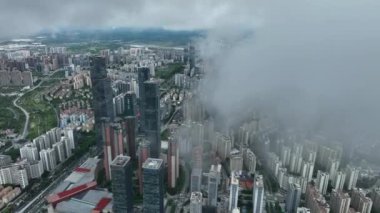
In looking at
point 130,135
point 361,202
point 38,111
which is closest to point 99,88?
point 130,135

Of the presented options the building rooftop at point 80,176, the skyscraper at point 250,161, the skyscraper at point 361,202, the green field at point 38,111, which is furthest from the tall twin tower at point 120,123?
the skyscraper at point 361,202

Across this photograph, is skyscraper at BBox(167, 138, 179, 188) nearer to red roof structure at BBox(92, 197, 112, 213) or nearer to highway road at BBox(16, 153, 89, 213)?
red roof structure at BBox(92, 197, 112, 213)

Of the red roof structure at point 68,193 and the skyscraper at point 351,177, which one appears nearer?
the red roof structure at point 68,193

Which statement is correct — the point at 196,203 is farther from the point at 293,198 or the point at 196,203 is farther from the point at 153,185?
the point at 293,198

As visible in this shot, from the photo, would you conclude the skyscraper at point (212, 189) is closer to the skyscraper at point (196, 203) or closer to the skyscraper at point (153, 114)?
the skyscraper at point (196, 203)

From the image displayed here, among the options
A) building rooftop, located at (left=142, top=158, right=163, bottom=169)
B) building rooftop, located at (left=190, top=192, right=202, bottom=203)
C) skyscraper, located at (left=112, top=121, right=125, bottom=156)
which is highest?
building rooftop, located at (left=142, top=158, right=163, bottom=169)

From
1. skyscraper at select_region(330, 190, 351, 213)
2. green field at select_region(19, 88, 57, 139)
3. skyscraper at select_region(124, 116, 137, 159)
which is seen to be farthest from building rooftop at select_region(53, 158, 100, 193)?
skyscraper at select_region(330, 190, 351, 213)
